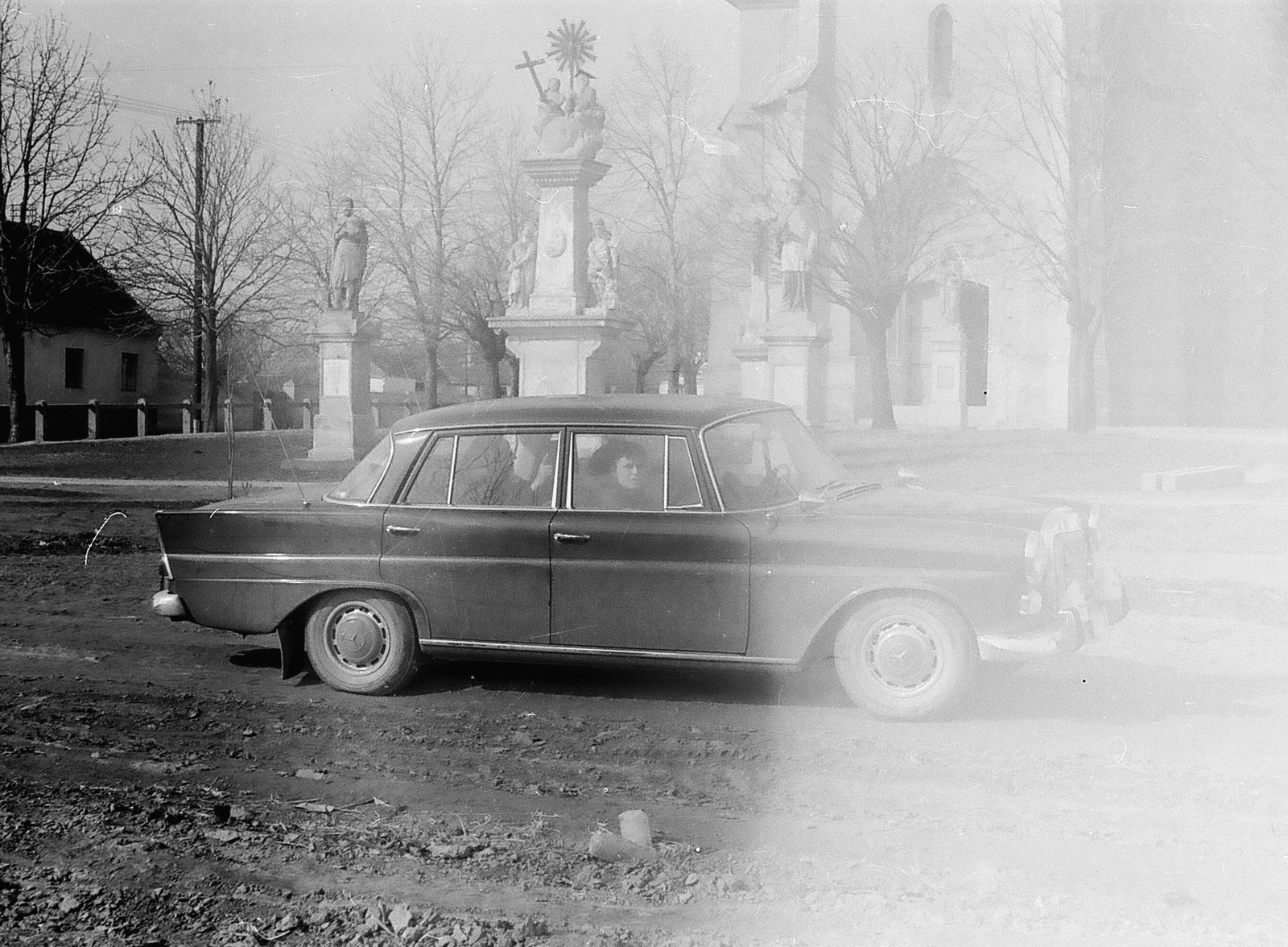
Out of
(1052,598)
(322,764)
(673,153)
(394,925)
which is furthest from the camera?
(673,153)

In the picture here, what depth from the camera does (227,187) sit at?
4338 cm

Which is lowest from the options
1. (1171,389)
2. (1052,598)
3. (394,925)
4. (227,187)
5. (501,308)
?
(394,925)

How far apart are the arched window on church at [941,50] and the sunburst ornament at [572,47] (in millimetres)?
23697

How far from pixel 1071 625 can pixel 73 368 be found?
4598cm

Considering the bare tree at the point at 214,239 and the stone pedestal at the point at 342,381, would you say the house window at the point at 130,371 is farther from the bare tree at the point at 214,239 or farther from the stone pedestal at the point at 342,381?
the stone pedestal at the point at 342,381

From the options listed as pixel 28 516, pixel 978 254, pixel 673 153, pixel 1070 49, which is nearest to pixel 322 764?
pixel 28 516

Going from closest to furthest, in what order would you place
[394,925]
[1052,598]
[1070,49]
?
[394,925] → [1052,598] → [1070,49]

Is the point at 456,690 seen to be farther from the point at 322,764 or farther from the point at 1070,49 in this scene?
the point at 1070,49

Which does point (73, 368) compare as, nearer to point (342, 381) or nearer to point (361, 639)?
point (342, 381)

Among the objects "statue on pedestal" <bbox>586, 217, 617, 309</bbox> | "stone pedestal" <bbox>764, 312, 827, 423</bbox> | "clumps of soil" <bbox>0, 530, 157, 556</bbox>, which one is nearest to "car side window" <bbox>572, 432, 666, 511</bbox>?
"clumps of soil" <bbox>0, 530, 157, 556</bbox>

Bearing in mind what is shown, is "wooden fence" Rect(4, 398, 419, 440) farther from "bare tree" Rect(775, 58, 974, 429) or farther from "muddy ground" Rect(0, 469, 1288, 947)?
"muddy ground" Rect(0, 469, 1288, 947)

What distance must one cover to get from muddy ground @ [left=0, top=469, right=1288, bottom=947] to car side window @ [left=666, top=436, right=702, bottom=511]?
1.00 metres

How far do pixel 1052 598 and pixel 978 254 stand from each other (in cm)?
3286

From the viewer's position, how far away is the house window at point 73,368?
150ft
